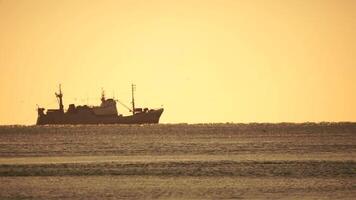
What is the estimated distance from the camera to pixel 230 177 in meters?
48.9

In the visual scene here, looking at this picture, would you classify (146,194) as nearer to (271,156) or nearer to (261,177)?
(261,177)

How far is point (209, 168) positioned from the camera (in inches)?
2205

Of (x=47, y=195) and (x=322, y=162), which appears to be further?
(x=322, y=162)

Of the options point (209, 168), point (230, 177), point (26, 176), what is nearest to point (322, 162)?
point (209, 168)

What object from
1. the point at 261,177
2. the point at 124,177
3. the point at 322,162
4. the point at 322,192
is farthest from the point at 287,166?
the point at 322,192

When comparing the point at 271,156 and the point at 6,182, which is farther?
the point at 271,156

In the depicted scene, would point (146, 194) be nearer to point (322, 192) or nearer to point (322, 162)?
point (322, 192)

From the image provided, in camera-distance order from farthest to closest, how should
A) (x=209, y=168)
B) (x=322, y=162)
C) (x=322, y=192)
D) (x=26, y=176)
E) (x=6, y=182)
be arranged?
(x=322, y=162) → (x=209, y=168) → (x=26, y=176) → (x=6, y=182) → (x=322, y=192)

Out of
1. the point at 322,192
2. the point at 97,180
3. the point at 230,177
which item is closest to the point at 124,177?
the point at 97,180

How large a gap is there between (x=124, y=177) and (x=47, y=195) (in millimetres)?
10064

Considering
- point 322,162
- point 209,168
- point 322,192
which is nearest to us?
point 322,192

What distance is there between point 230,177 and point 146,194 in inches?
394

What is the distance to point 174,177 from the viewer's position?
4941 cm

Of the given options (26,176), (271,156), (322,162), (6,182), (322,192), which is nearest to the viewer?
(322,192)
